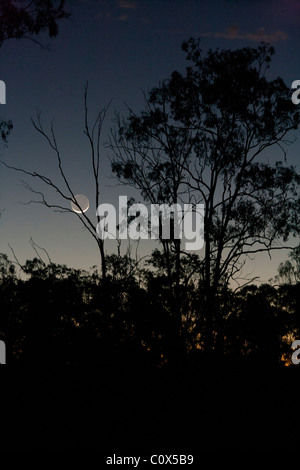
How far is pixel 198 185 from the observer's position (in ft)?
61.0

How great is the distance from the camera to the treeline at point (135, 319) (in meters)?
17.2

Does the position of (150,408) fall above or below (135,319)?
below

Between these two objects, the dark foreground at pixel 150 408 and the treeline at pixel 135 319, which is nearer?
the dark foreground at pixel 150 408

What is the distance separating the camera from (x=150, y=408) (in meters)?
13.8

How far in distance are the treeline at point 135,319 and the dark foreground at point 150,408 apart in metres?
0.80

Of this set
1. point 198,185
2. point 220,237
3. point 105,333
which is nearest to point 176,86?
point 198,185

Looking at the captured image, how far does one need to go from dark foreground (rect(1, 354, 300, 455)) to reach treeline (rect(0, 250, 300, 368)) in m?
0.80

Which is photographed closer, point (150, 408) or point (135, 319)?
point (150, 408)

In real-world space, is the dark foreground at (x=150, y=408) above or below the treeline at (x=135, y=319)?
below

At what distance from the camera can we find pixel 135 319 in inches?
743

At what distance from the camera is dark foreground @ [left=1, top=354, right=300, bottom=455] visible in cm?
1150

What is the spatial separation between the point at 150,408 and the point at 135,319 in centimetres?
534

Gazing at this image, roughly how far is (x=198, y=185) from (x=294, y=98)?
4.38 meters

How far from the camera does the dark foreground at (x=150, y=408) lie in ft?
37.7
